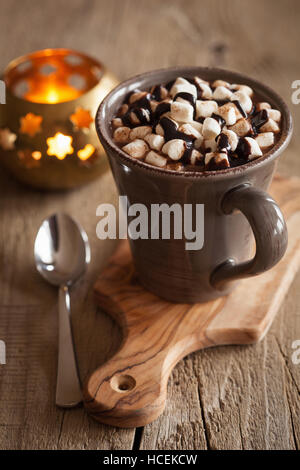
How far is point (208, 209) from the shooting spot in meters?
0.77

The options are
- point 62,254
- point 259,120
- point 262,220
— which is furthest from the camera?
point 62,254

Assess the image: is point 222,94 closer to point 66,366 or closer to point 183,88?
point 183,88

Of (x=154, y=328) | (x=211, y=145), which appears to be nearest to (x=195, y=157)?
(x=211, y=145)

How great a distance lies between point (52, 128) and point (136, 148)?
0.30 m

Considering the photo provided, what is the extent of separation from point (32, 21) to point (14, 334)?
999mm

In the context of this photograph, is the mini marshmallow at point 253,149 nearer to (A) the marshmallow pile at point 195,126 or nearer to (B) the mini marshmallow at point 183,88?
(A) the marshmallow pile at point 195,126

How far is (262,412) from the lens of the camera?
0.77 metres

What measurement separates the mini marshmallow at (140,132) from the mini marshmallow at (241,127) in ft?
0.36

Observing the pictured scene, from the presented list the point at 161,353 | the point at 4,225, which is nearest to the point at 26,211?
the point at 4,225

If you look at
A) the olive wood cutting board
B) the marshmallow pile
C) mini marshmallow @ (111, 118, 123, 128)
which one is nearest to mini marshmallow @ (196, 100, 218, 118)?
the marshmallow pile

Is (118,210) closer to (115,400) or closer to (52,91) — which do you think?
(52,91)

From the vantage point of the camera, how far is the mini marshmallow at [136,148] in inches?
30.3

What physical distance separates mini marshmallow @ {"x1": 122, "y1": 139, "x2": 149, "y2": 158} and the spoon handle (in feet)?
0.88

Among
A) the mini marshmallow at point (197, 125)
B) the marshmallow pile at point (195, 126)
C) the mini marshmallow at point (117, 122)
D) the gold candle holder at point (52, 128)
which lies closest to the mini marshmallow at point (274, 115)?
the marshmallow pile at point (195, 126)
